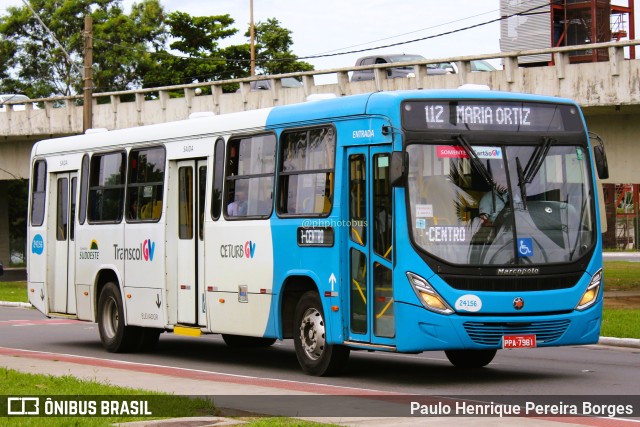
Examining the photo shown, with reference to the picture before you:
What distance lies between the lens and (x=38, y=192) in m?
22.9

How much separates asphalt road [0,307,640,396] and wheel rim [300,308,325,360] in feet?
1.13

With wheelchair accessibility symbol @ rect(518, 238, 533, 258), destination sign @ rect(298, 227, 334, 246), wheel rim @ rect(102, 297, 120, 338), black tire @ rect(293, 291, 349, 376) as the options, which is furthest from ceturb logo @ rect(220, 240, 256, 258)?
wheelchair accessibility symbol @ rect(518, 238, 533, 258)

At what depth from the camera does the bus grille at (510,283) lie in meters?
14.1

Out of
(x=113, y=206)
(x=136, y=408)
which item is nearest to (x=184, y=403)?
(x=136, y=408)

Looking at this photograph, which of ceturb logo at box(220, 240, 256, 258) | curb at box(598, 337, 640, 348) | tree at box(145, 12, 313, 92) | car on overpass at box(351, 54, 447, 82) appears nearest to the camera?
ceturb logo at box(220, 240, 256, 258)

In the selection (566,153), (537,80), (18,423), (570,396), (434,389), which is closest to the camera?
(18,423)

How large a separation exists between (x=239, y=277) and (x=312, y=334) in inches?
75.3

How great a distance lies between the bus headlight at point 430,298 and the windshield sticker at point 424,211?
70cm

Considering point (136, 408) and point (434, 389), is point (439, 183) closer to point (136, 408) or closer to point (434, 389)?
point (434, 389)

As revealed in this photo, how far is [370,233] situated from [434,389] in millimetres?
1911

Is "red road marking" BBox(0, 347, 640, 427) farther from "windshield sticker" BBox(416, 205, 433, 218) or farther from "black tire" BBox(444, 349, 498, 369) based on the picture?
"black tire" BBox(444, 349, 498, 369)

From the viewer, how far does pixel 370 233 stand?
1477 centimetres

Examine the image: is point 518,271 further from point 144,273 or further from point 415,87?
point 415,87

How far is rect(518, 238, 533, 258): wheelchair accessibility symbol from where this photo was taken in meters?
14.3
